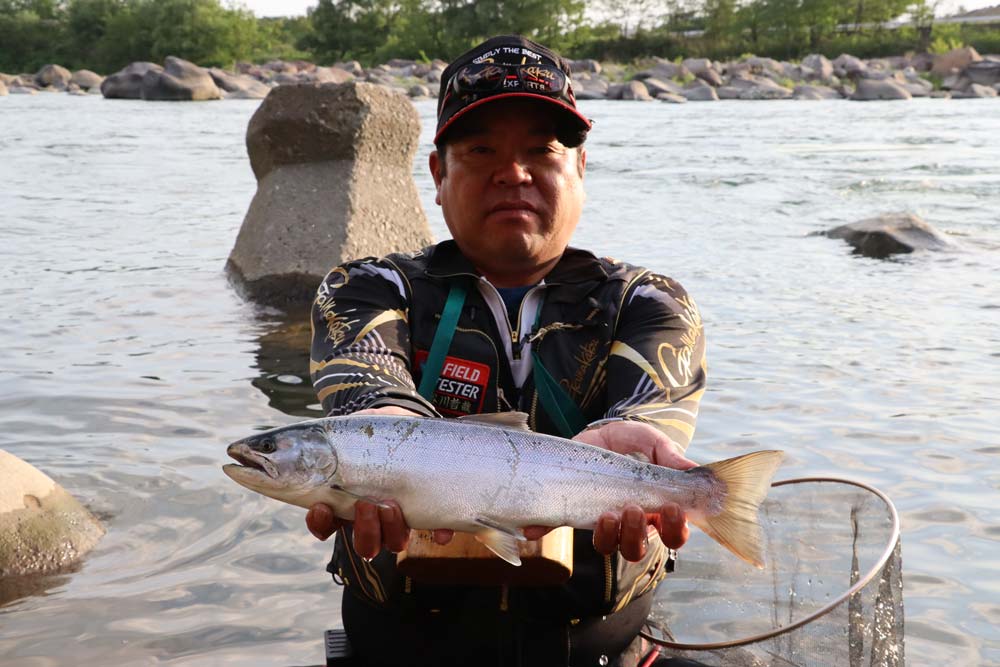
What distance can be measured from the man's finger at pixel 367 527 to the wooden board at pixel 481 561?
139 millimetres

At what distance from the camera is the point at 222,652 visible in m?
4.66

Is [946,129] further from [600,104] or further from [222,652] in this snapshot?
[222,652]

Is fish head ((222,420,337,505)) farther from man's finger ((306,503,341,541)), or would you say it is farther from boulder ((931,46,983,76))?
boulder ((931,46,983,76))

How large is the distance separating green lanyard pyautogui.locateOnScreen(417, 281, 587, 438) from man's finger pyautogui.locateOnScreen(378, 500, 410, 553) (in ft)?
2.48

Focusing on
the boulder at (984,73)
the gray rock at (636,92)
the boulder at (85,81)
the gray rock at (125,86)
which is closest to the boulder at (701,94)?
the gray rock at (636,92)

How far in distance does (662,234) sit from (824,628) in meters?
12.2

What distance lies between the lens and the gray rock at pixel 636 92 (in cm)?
5479

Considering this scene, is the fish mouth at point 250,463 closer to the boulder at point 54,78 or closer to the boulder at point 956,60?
the boulder at point 54,78

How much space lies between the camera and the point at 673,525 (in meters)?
2.98

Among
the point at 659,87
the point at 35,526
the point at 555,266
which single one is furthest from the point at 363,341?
the point at 659,87

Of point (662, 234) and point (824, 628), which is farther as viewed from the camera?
point (662, 234)

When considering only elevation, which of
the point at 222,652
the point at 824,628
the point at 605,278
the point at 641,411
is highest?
the point at 605,278

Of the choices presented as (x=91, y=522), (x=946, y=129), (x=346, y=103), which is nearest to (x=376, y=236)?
(x=346, y=103)

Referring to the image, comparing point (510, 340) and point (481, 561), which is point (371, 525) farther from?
point (510, 340)
